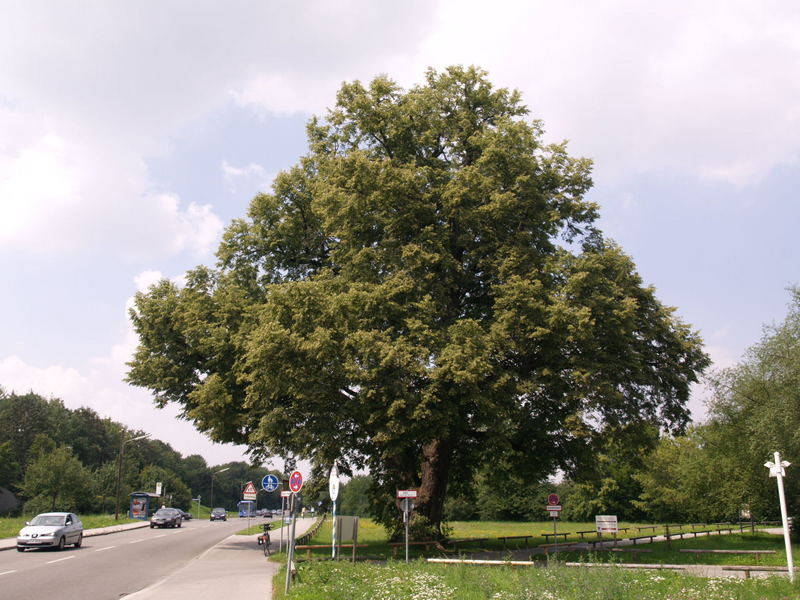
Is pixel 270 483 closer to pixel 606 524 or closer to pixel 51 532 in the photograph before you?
pixel 51 532

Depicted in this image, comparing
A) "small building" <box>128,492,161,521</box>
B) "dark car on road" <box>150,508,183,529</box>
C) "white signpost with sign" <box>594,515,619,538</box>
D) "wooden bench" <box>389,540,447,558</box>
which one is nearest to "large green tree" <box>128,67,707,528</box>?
"wooden bench" <box>389,540,447,558</box>

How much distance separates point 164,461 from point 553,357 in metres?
134

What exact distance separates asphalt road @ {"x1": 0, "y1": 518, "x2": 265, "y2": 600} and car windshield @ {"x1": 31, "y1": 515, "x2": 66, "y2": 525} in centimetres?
122

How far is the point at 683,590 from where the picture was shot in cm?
1208

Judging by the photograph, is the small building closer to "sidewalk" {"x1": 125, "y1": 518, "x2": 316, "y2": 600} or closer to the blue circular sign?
"sidewalk" {"x1": 125, "y1": 518, "x2": 316, "y2": 600}

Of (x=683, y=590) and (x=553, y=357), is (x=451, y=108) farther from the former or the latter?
(x=683, y=590)

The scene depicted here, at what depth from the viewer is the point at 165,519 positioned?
169 ft

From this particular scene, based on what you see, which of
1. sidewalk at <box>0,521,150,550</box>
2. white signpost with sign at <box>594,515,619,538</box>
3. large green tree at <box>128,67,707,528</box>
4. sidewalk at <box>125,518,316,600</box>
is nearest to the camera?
sidewalk at <box>125,518,316,600</box>

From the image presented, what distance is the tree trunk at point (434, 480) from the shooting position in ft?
85.7

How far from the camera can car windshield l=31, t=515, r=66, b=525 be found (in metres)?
27.2

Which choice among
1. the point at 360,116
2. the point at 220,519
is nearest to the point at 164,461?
the point at 220,519

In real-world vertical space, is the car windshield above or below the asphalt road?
above

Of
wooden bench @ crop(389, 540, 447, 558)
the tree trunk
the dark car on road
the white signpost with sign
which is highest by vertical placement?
the tree trunk

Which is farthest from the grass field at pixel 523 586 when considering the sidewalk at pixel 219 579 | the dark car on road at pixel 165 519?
the dark car on road at pixel 165 519
